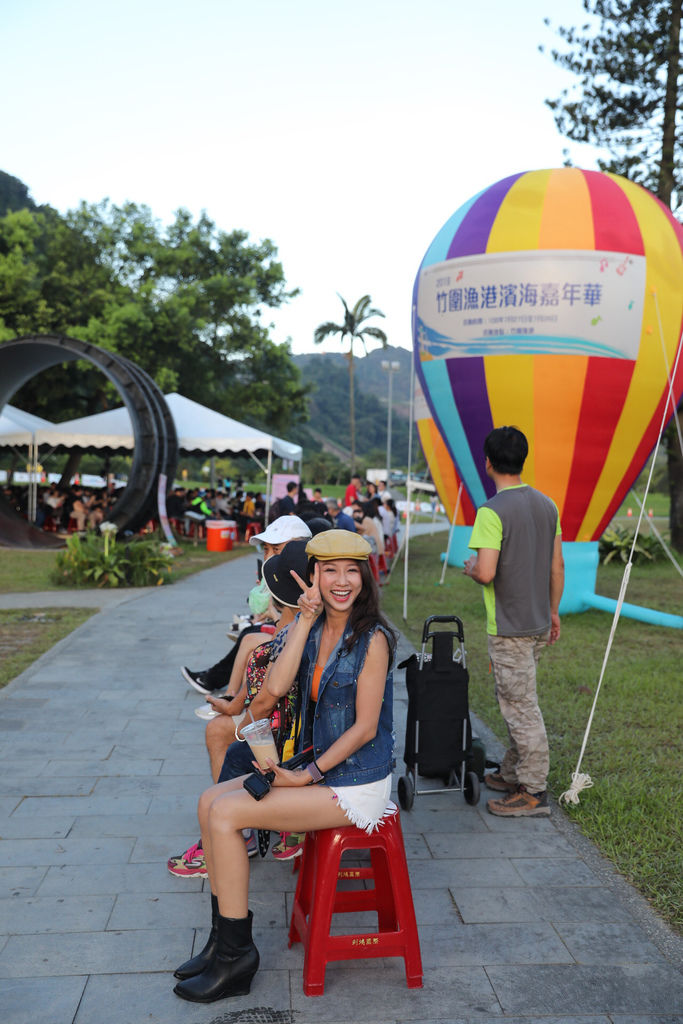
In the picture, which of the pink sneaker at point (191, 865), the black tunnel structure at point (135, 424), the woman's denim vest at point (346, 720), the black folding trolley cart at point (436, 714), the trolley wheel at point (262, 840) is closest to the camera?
the woman's denim vest at point (346, 720)

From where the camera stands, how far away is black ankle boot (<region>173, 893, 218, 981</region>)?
2.84 m

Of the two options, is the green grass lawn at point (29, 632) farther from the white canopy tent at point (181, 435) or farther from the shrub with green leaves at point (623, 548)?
the shrub with green leaves at point (623, 548)

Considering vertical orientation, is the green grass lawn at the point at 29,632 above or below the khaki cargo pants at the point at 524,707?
below

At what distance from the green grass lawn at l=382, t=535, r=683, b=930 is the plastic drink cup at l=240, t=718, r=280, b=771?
1.77 m

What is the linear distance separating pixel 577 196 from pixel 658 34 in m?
8.50

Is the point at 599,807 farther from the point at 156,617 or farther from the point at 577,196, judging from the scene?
the point at 577,196

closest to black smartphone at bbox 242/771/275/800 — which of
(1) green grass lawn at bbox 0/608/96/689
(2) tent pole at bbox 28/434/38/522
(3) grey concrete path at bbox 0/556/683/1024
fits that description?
(3) grey concrete path at bbox 0/556/683/1024

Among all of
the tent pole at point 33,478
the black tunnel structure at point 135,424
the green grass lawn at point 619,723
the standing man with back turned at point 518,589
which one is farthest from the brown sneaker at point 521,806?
the tent pole at point 33,478

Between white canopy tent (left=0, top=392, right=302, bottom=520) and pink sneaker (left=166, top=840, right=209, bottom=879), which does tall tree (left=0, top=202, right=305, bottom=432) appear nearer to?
white canopy tent (left=0, top=392, right=302, bottom=520)

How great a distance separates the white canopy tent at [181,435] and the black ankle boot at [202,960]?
16512 millimetres

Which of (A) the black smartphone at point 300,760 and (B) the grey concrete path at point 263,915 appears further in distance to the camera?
(A) the black smartphone at point 300,760

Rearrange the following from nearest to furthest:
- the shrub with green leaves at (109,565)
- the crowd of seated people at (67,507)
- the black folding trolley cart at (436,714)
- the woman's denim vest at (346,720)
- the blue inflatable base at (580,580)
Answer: the woman's denim vest at (346,720), the black folding trolley cart at (436,714), the blue inflatable base at (580,580), the shrub with green leaves at (109,565), the crowd of seated people at (67,507)

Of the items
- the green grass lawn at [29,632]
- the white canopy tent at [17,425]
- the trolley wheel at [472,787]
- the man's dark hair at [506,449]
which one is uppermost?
the white canopy tent at [17,425]

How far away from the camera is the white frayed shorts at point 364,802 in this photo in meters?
2.86
